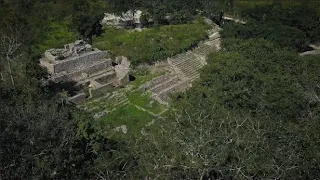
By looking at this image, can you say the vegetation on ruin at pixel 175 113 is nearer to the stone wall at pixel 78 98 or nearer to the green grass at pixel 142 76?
the green grass at pixel 142 76

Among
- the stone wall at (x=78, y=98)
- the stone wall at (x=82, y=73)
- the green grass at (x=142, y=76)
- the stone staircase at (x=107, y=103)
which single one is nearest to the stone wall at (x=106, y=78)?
the stone wall at (x=82, y=73)

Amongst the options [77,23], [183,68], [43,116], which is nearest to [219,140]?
[43,116]

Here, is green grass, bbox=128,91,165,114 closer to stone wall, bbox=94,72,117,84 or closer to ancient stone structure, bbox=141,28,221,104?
ancient stone structure, bbox=141,28,221,104

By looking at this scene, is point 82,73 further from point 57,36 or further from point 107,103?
point 57,36

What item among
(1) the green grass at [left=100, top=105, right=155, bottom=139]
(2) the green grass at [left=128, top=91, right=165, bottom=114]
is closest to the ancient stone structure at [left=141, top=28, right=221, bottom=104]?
(2) the green grass at [left=128, top=91, right=165, bottom=114]

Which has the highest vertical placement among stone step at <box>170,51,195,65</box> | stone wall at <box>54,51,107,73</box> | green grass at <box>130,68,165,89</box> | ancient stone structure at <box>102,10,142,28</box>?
stone wall at <box>54,51,107,73</box>
